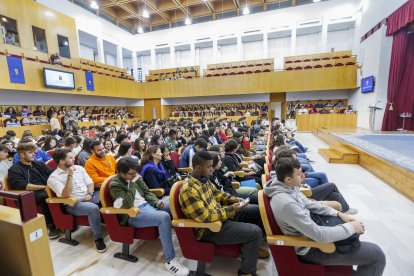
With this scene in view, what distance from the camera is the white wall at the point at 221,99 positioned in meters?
13.6

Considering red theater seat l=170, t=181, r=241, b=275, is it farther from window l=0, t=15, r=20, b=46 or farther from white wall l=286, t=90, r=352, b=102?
white wall l=286, t=90, r=352, b=102

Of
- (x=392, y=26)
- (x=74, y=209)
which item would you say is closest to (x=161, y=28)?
(x=392, y=26)

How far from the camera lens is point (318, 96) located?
12391 mm

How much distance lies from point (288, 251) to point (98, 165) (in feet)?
7.46

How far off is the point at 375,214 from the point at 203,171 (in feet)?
7.93

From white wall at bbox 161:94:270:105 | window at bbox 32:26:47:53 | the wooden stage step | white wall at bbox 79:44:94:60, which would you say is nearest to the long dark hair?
the wooden stage step

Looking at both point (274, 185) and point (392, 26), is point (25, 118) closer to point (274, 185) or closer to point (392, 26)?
point (274, 185)

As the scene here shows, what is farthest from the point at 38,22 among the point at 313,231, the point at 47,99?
the point at 313,231

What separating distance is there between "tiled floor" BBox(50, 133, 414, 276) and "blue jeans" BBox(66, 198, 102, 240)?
0.78 ft

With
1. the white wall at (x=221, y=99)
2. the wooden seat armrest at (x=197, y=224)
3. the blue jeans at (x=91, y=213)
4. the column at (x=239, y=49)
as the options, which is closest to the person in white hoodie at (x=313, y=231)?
the wooden seat armrest at (x=197, y=224)

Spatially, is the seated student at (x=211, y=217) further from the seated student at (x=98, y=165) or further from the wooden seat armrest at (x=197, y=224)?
the seated student at (x=98, y=165)

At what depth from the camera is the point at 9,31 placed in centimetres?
808

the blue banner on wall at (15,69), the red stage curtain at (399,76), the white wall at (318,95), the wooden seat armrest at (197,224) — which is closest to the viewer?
the wooden seat armrest at (197,224)

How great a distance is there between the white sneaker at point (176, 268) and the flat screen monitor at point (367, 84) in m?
10.0
